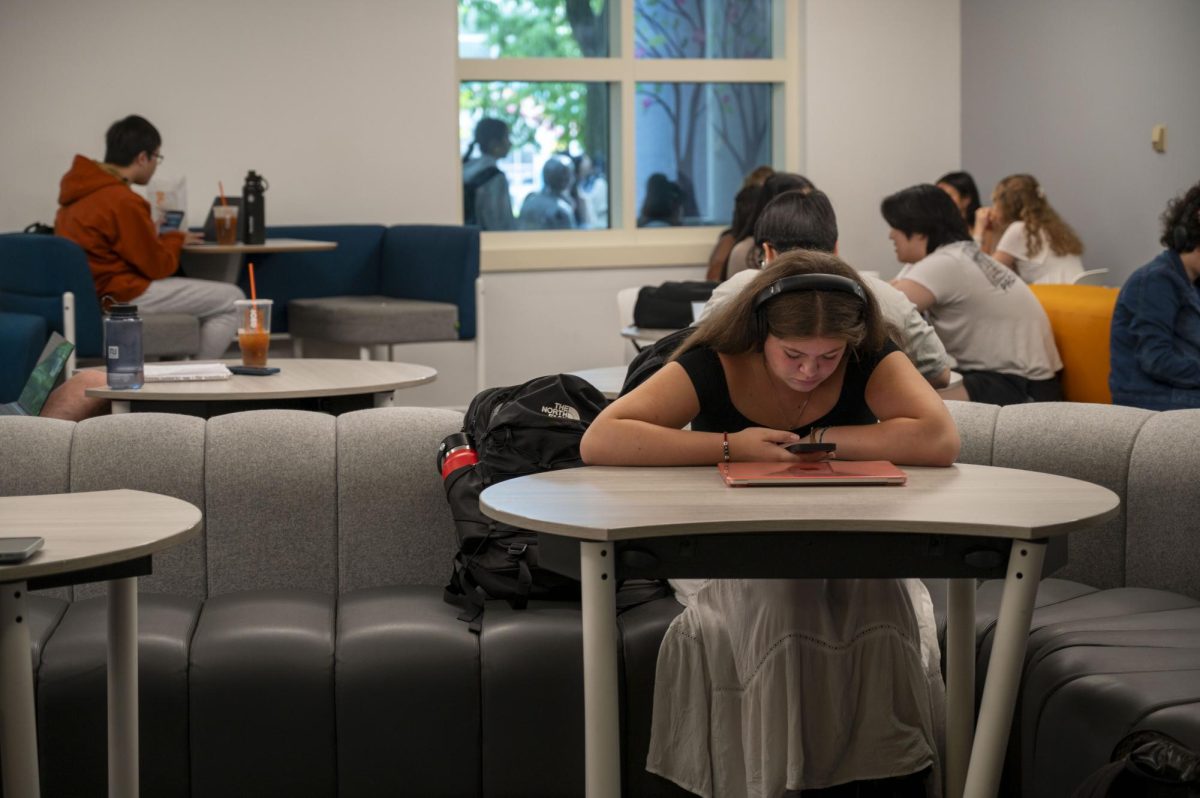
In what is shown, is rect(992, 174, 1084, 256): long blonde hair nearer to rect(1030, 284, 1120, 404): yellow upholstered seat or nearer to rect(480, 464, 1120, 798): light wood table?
rect(1030, 284, 1120, 404): yellow upholstered seat

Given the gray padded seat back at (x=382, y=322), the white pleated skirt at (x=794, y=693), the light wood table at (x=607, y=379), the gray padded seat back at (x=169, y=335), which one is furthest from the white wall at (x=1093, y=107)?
the white pleated skirt at (x=794, y=693)

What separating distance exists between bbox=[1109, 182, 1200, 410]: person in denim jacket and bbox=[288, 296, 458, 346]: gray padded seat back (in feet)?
11.3

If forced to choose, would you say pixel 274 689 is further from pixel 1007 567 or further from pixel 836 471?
pixel 1007 567

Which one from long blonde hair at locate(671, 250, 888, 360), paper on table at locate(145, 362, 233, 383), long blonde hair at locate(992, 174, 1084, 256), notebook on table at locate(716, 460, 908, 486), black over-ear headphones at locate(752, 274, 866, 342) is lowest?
notebook on table at locate(716, 460, 908, 486)

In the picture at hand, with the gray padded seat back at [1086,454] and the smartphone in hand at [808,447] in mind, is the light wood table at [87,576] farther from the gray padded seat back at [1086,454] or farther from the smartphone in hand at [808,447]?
the gray padded seat back at [1086,454]

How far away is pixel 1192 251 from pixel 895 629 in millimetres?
2524

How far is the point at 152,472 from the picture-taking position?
9.98 ft

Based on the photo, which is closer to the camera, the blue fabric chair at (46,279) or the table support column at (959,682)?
the table support column at (959,682)

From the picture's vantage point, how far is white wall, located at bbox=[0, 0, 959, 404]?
7.27 m

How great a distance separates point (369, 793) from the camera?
2.68 m

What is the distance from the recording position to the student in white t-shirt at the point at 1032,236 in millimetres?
7297

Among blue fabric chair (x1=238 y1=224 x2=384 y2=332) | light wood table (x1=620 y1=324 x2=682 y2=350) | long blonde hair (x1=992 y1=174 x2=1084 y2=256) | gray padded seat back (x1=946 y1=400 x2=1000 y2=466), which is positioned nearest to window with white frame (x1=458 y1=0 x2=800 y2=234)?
blue fabric chair (x1=238 y1=224 x2=384 y2=332)

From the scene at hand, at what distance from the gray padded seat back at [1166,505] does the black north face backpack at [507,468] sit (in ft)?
3.63

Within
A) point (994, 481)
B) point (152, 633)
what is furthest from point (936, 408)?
point (152, 633)
